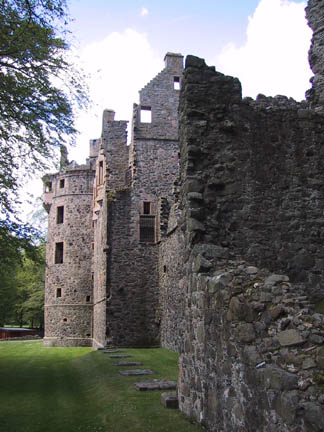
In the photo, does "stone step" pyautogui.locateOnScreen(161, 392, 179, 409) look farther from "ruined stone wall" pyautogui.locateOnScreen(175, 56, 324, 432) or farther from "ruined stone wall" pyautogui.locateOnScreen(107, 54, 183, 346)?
"ruined stone wall" pyautogui.locateOnScreen(107, 54, 183, 346)

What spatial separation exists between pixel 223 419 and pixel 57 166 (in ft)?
33.7

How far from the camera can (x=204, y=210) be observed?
25.4 feet

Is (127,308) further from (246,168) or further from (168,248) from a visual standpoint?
(246,168)

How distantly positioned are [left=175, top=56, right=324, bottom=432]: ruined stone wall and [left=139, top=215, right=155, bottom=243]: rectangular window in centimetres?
1501

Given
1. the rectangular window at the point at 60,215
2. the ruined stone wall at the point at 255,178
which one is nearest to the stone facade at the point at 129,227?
the rectangular window at the point at 60,215

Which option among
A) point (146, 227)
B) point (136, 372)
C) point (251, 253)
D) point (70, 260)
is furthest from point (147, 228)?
point (251, 253)

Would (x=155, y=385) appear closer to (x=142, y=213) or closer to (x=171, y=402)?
(x=171, y=402)

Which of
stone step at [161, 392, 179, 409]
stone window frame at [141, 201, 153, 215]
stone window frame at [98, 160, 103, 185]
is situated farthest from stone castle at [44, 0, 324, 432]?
stone window frame at [98, 160, 103, 185]

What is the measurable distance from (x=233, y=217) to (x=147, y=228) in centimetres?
1600

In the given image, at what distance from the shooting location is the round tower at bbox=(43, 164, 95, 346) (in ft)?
98.8

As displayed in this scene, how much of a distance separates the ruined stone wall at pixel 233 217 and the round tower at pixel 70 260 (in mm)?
23226

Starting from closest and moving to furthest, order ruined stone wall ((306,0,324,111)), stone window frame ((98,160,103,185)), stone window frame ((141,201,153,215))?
ruined stone wall ((306,0,324,111)) < stone window frame ((141,201,153,215)) < stone window frame ((98,160,103,185))

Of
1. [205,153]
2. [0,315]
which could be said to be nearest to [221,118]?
[205,153]

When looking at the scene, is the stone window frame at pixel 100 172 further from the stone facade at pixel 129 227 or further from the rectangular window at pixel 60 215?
the rectangular window at pixel 60 215
